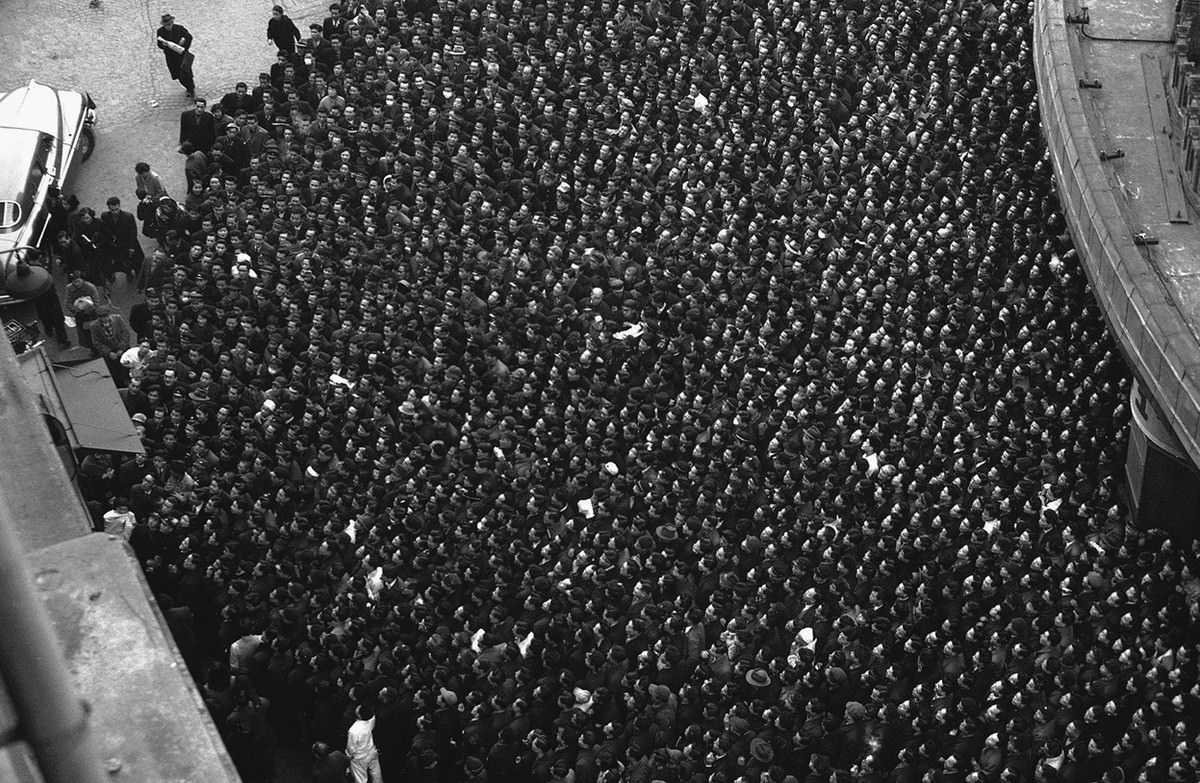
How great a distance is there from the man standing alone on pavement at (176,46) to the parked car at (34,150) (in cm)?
198

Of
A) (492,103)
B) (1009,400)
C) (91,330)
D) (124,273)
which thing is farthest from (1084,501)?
(124,273)

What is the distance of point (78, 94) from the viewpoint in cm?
3266

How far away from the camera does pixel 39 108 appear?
103 ft

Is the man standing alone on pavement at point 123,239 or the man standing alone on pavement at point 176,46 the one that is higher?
the man standing alone on pavement at point 176,46

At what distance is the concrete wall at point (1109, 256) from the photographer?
20.2 m

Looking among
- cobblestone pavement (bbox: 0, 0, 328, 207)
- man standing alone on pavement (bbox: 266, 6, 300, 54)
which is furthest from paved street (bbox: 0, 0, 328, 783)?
man standing alone on pavement (bbox: 266, 6, 300, 54)

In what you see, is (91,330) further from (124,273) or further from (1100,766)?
(1100,766)

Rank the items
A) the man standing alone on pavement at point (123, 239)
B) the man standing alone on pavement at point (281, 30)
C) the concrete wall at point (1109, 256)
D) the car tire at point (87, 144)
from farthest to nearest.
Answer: the man standing alone on pavement at point (281, 30)
the car tire at point (87, 144)
the man standing alone on pavement at point (123, 239)
the concrete wall at point (1109, 256)

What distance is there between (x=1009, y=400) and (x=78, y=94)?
20910 millimetres

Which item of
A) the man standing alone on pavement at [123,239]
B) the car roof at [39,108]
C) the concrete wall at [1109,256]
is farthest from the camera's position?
the car roof at [39,108]

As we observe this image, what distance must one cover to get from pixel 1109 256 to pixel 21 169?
66.1 ft

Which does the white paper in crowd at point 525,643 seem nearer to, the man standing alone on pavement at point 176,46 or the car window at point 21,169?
the car window at point 21,169

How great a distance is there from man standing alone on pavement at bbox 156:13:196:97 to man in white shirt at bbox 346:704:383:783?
1948 centimetres

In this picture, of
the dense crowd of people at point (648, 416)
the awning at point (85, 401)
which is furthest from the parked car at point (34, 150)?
the awning at point (85, 401)
